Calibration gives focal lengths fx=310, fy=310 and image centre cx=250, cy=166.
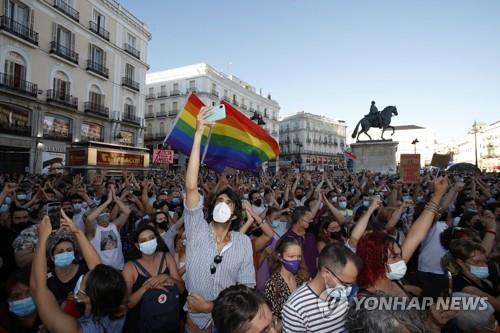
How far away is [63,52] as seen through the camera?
24297mm

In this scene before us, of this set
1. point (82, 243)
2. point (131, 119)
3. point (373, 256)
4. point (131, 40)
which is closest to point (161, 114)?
point (131, 119)

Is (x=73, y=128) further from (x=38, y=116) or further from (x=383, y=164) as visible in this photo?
(x=383, y=164)

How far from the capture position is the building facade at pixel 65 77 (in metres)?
20.5

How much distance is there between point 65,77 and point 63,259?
2671 cm

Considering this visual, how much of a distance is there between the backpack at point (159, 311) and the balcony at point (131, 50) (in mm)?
32456

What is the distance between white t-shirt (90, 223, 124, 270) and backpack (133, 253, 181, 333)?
1777 mm

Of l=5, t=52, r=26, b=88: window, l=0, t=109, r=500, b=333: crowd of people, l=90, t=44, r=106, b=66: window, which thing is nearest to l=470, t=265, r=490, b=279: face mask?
l=0, t=109, r=500, b=333: crowd of people

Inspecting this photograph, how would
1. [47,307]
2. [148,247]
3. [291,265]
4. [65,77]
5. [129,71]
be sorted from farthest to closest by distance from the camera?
[129,71]
[65,77]
[148,247]
[291,265]
[47,307]

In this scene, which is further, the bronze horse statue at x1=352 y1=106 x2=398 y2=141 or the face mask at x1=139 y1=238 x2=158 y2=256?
the bronze horse statue at x1=352 y1=106 x2=398 y2=141

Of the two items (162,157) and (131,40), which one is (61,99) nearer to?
(162,157)

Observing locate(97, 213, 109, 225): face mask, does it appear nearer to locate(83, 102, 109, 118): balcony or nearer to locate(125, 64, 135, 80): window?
locate(83, 102, 109, 118): balcony

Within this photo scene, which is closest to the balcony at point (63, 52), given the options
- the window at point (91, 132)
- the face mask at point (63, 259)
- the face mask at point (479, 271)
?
the window at point (91, 132)

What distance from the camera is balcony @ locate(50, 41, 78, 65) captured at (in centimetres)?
2319

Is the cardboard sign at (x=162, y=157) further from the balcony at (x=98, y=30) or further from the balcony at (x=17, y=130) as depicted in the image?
the balcony at (x=98, y=30)
